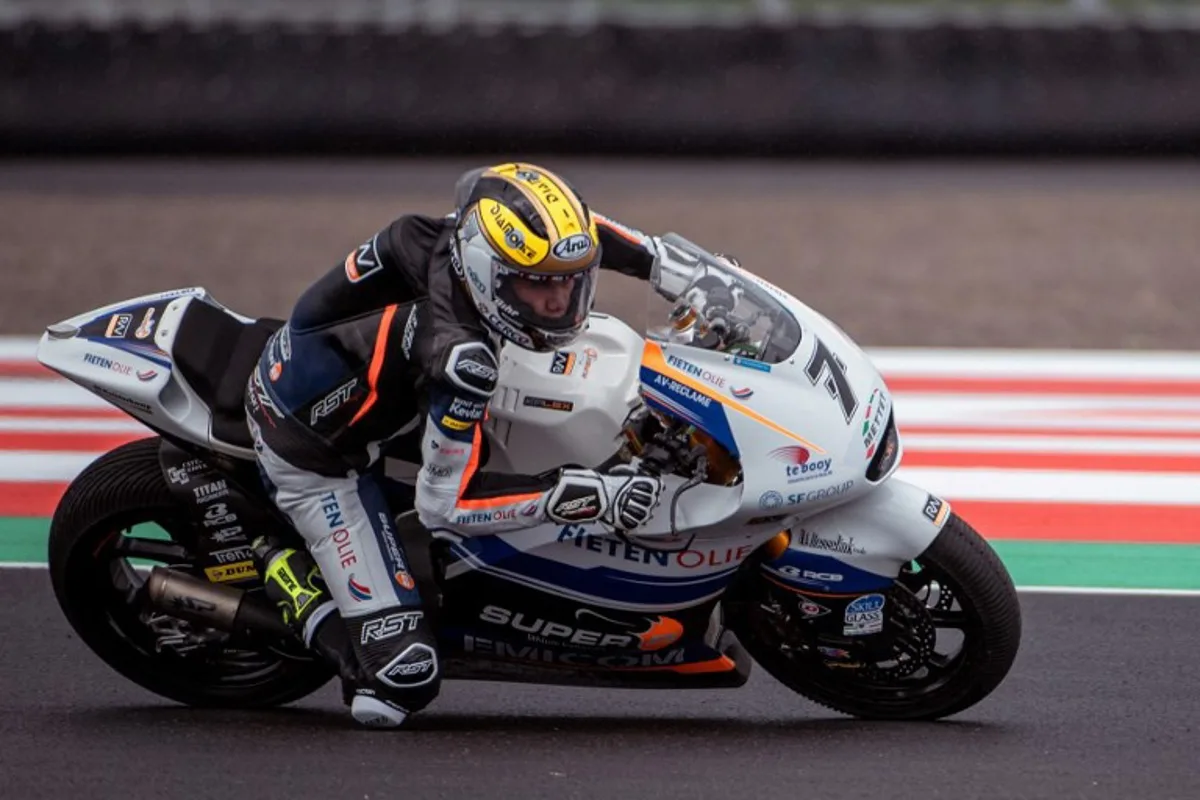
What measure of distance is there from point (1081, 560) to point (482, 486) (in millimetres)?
2953

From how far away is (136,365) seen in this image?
5.00 m

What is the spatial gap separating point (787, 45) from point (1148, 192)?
2951mm

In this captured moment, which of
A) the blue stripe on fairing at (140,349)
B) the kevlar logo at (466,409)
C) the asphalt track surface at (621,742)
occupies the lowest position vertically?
the asphalt track surface at (621,742)

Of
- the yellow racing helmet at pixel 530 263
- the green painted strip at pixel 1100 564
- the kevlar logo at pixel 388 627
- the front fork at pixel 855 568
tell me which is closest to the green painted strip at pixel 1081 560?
the green painted strip at pixel 1100 564

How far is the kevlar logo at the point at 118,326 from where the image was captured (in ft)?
16.8

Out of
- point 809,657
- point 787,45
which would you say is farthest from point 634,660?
point 787,45

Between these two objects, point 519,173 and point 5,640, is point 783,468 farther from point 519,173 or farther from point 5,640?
point 5,640

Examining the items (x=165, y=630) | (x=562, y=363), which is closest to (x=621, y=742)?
(x=562, y=363)

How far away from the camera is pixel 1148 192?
13711 mm

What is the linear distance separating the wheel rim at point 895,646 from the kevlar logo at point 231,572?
56.7 inches

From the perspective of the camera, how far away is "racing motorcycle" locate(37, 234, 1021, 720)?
460 cm

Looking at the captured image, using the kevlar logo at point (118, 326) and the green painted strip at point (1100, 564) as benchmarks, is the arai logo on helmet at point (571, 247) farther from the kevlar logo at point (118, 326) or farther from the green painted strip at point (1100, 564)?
the green painted strip at point (1100, 564)

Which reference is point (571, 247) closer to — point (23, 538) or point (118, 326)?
point (118, 326)

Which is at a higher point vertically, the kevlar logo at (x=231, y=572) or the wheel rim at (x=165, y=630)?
the kevlar logo at (x=231, y=572)
